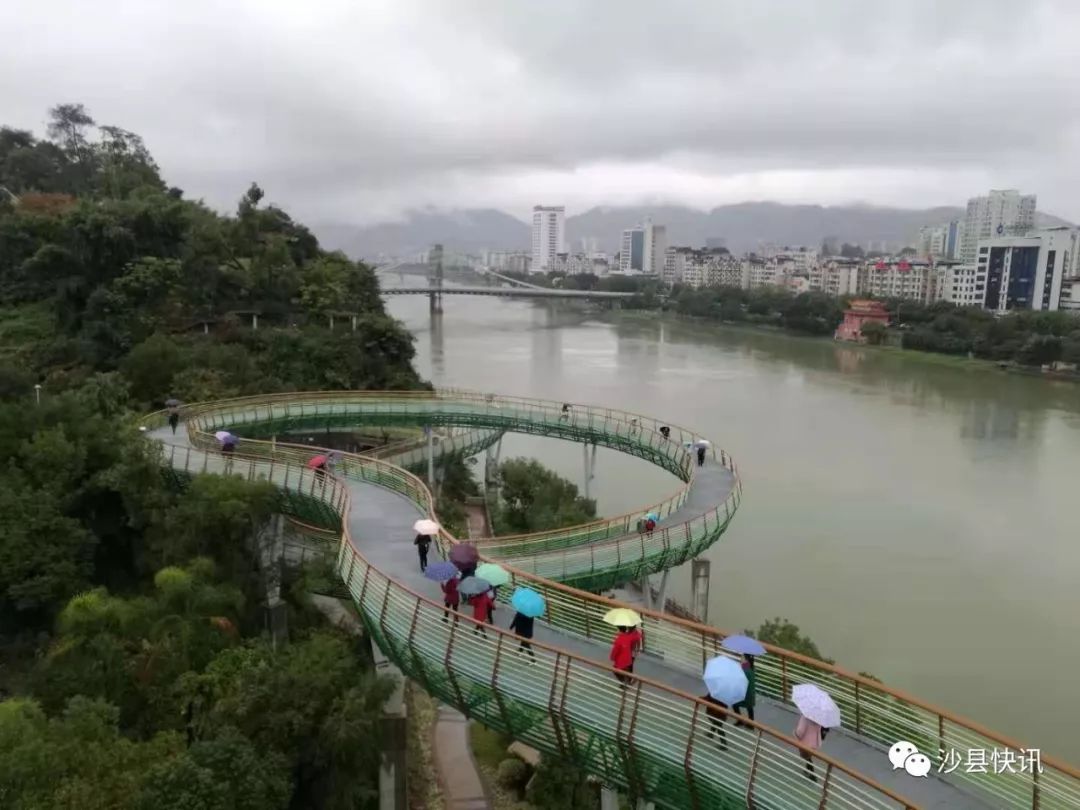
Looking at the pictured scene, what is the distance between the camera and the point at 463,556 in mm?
7266

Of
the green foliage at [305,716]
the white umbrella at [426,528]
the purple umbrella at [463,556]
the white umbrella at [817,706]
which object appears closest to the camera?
the white umbrella at [817,706]

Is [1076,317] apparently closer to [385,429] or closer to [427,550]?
[385,429]

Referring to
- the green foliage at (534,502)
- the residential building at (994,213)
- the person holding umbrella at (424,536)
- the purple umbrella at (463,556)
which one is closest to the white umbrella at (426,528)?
the person holding umbrella at (424,536)

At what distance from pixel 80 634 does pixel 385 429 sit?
1318 centimetres

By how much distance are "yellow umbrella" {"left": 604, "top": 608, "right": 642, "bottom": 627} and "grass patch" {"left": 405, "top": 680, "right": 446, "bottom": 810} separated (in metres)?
5.27

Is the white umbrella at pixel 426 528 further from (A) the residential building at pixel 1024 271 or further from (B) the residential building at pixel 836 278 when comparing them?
(B) the residential building at pixel 836 278

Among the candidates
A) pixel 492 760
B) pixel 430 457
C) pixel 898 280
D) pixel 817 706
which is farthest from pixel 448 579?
pixel 898 280

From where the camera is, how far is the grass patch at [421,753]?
9.66 m

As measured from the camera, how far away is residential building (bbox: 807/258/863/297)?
3145 inches

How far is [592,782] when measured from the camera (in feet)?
31.1

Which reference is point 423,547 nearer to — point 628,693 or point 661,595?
point 628,693

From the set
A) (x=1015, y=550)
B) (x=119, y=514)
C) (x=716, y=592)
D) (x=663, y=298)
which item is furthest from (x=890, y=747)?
(x=663, y=298)

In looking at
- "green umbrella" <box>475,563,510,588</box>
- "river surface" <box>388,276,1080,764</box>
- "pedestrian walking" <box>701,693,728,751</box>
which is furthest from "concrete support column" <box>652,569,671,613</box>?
"pedestrian walking" <box>701,693,728,751</box>

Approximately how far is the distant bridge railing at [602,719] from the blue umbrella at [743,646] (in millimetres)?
439
